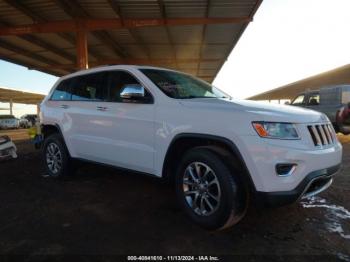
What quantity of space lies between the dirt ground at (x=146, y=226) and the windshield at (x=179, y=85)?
153 cm

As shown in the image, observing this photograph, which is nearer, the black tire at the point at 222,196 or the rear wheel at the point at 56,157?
the black tire at the point at 222,196

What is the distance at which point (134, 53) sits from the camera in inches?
848

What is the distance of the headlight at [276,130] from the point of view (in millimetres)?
3111

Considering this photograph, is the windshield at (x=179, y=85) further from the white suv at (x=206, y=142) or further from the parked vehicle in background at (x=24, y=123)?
the parked vehicle in background at (x=24, y=123)

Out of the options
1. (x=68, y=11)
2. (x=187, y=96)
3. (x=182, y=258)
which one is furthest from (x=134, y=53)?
(x=182, y=258)

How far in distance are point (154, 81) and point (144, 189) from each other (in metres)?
1.90

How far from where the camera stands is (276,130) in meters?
3.14

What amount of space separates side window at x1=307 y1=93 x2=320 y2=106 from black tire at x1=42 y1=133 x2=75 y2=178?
1131 cm

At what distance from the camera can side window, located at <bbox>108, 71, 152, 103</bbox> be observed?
4.57 metres

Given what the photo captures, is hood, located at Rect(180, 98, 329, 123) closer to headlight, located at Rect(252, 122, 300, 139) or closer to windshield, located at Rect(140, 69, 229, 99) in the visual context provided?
headlight, located at Rect(252, 122, 300, 139)

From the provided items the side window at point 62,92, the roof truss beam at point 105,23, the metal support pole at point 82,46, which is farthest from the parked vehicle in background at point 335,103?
the side window at point 62,92

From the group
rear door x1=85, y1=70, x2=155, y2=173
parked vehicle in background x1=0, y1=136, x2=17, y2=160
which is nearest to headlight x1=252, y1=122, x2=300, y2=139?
rear door x1=85, y1=70, x2=155, y2=173

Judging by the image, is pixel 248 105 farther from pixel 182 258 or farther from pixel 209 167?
pixel 182 258

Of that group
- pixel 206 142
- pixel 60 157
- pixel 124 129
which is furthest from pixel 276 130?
pixel 60 157
